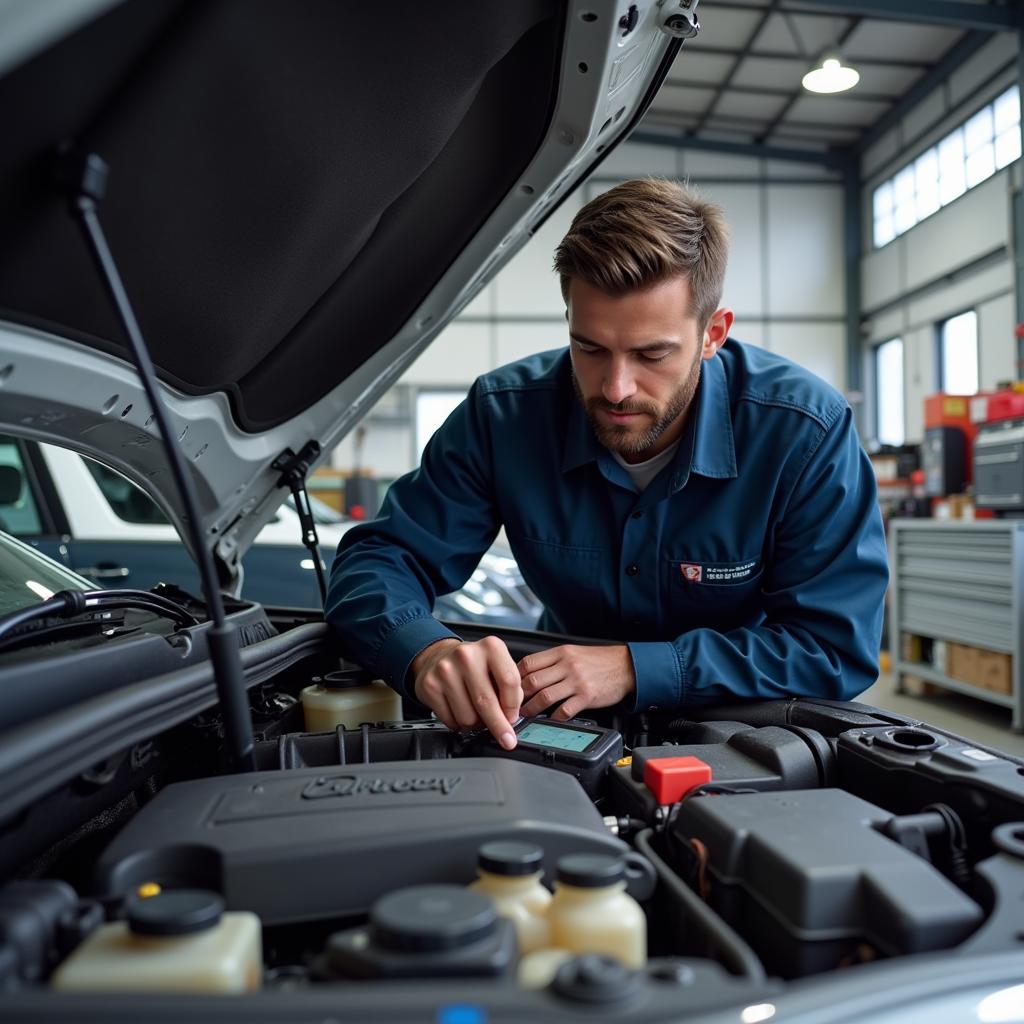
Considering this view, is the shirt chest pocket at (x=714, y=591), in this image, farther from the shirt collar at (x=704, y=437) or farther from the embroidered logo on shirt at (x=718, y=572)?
the shirt collar at (x=704, y=437)

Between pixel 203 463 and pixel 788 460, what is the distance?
877 mm

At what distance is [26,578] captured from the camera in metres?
1.18

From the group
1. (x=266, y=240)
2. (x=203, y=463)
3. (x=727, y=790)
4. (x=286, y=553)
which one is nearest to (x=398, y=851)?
(x=727, y=790)

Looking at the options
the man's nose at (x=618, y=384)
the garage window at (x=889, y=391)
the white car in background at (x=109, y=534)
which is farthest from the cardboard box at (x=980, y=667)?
the garage window at (x=889, y=391)

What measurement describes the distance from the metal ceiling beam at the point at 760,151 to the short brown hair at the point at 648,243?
8.82m

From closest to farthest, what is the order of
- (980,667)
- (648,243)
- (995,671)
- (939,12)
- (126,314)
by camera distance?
(126,314), (648,243), (995,671), (980,667), (939,12)

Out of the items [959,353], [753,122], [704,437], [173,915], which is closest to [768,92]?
[753,122]

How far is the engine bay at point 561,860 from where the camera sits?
1.74ft

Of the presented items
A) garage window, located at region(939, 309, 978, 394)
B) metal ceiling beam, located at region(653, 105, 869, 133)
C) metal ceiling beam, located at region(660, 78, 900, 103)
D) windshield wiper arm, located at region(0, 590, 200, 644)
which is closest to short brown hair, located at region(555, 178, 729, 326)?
windshield wiper arm, located at region(0, 590, 200, 644)

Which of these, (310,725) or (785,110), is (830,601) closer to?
(310,725)

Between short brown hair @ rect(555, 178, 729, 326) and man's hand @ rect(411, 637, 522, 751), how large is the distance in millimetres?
569

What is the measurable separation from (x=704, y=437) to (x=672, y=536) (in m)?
0.16

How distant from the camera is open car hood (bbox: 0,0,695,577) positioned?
79 cm

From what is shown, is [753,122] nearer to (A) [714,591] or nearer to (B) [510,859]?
(A) [714,591]
